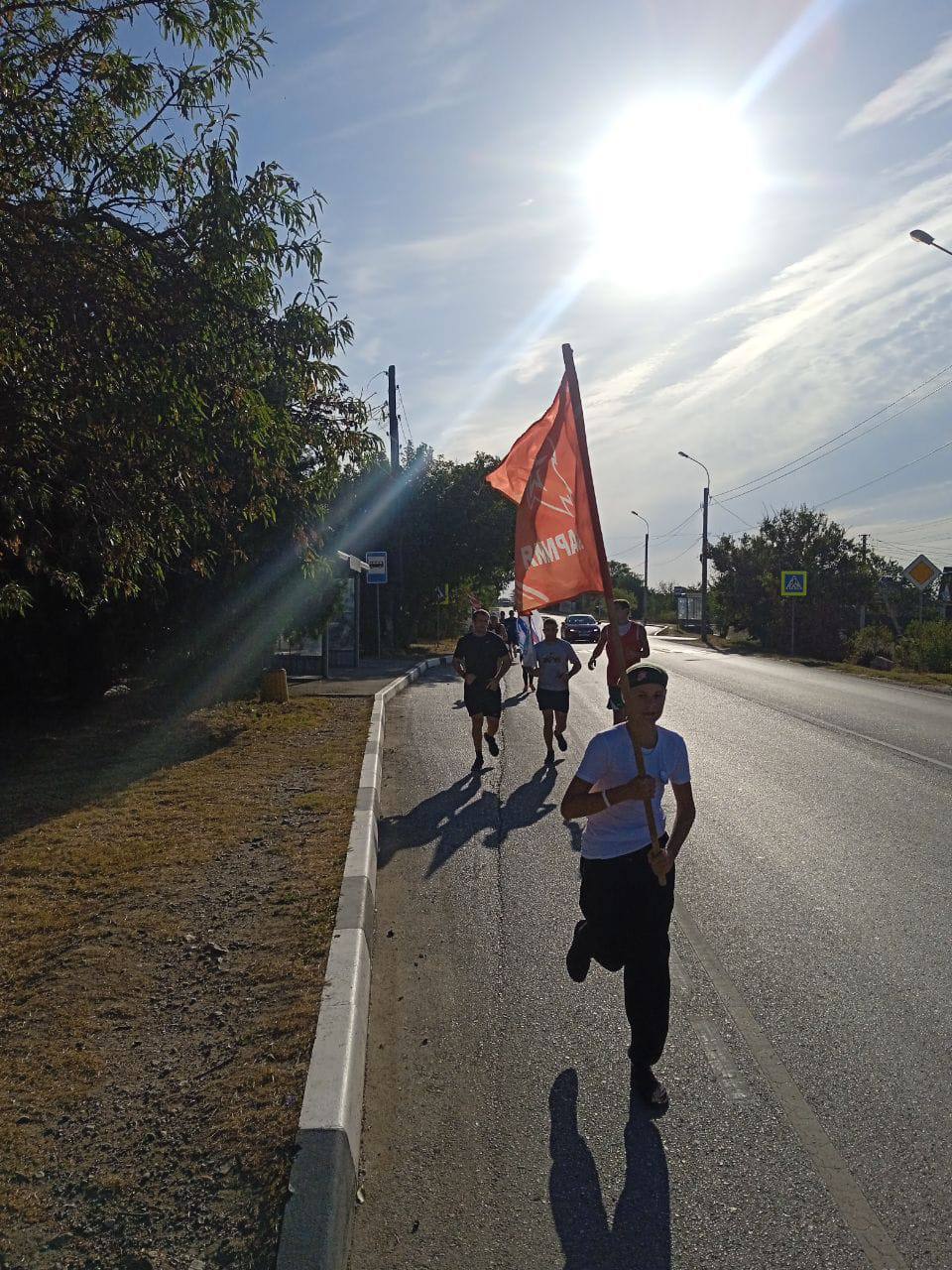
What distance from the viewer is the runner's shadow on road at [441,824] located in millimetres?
8062

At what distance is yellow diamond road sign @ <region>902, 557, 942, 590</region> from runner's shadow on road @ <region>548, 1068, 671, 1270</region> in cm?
2424

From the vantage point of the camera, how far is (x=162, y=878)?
6.70 metres

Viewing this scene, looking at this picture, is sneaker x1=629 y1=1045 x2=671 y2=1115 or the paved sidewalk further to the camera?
the paved sidewalk

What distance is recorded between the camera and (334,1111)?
3502mm

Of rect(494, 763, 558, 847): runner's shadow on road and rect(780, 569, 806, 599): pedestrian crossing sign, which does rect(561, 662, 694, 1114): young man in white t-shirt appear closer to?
rect(494, 763, 558, 847): runner's shadow on road

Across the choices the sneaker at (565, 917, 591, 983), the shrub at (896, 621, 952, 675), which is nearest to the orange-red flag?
the sneaker at (565, 917, 591, 983)

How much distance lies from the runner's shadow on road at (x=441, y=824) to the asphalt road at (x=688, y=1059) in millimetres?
40

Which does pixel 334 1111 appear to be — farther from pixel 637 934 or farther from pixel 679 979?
pixel 679 979

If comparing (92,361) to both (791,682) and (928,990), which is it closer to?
(928,990)

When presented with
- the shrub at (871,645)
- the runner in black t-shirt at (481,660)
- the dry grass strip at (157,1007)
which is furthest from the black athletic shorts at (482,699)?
the shrub at (871,645)

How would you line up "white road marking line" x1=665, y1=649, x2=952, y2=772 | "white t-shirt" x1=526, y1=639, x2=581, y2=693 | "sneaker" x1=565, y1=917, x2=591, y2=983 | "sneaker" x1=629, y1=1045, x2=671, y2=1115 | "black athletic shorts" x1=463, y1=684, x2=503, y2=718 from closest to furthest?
1. "sneaker" x1=629, y1=1045, x2=671, y2=1115
2. "sneaker" x1=565, y1=917, x2=591, y2=983
3. "black athletic shorts" x1=463, y1=684, x2=503, y2=718
4. "white t-shirt" x1=526, y1=639, x2=581, y2=693
5. "white road marking line" x1=665, y1=649, x2=952, y2=772

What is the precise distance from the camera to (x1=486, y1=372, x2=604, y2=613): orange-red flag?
15.5ft

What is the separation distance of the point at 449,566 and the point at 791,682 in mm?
17109

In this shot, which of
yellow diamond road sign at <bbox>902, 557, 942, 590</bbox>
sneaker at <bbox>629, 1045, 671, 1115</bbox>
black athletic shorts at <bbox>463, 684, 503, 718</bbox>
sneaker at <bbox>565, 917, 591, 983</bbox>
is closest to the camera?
sneaker at <bbox>629, 1045, 671, 1115</bbox>
